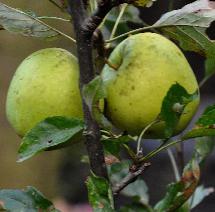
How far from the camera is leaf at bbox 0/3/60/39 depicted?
88 centimetres

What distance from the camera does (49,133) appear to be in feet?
2.66

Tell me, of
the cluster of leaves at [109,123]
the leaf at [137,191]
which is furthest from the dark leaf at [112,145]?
the leaf at [137,191]

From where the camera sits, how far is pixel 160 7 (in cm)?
258

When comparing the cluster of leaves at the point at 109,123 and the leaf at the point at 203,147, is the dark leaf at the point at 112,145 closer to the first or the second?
the cluster of leaves at the point at 109,123

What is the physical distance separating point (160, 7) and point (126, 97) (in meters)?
1.77

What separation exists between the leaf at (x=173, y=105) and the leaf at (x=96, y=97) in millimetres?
72

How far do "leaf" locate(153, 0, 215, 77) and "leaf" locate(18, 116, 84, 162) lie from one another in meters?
0.18

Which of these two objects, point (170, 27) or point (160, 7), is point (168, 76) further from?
point (160, 7)

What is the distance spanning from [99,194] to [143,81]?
0.54ft

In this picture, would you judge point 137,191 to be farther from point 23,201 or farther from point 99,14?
point 99,14

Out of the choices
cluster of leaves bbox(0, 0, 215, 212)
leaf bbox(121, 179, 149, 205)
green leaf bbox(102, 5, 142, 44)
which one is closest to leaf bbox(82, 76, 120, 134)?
cluster of leaves bbox(0, 0, 215, 212)

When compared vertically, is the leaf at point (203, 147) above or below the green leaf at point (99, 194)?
below

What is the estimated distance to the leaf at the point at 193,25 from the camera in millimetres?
852

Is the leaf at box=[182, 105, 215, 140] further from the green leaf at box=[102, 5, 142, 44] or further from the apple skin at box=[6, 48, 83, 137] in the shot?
the green leaf at box=[102, 5, 142, 44]
